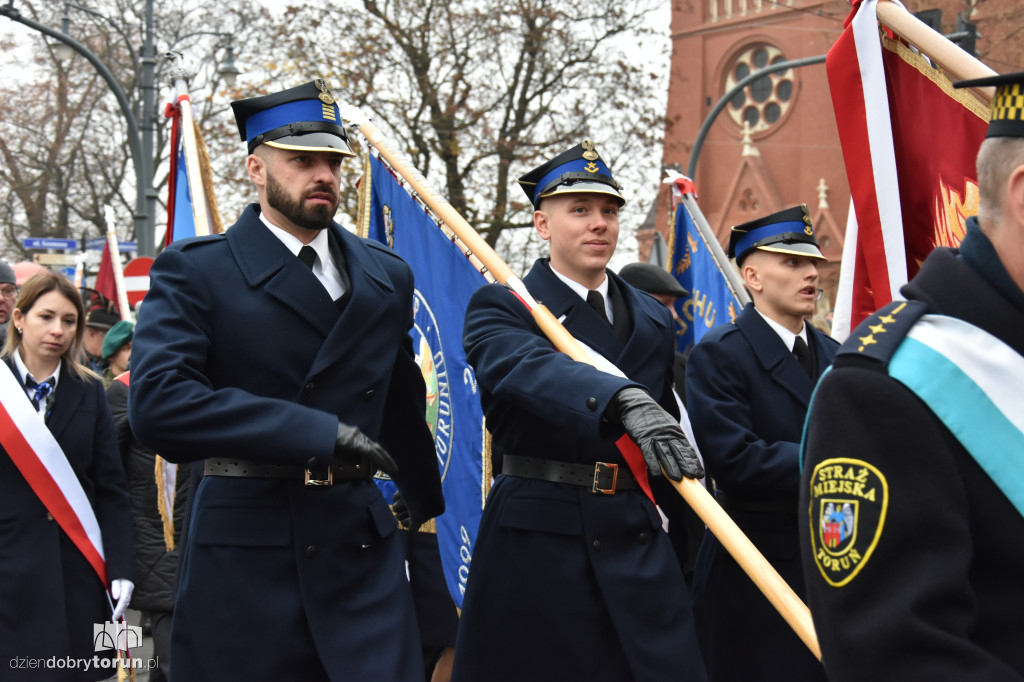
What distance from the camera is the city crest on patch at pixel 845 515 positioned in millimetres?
1794

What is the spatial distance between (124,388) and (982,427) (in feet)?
19.2

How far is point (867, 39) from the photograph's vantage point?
3518 mm

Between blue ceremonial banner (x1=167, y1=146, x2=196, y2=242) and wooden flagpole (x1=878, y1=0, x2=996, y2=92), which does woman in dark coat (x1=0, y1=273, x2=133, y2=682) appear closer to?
blue ceremonial banner (x1=167, y1=146, x2=196, y2=242)

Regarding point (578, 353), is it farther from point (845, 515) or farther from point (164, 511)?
point (164, 511)

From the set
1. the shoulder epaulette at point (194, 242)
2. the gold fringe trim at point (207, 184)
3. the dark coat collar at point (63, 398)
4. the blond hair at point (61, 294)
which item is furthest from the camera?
the gold fringe trim at point (207, 184)

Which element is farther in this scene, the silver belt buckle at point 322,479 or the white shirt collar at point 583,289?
the white shirt collar at point 583,289

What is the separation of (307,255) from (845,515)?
2241 mm

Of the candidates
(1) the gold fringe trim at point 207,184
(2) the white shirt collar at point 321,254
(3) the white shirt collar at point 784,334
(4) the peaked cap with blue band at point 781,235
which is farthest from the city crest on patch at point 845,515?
(1) the gold fringe trim at point 207,184

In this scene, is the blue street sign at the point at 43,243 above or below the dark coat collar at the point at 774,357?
above

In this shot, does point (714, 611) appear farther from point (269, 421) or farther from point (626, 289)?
point (269, 421)

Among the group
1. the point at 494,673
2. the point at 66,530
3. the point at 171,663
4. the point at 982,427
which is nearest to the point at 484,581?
the point at 494,673

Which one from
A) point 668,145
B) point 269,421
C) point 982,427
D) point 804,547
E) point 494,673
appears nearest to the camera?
point 982,427

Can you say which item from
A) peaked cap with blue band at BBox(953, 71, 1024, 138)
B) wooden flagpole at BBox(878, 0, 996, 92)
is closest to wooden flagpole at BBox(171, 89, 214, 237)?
wooden flagpole at BBox(878, 0, 996, 92)

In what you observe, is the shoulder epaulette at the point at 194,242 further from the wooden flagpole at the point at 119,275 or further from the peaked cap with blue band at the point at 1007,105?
the wooden flagpole at the point at 119,275
